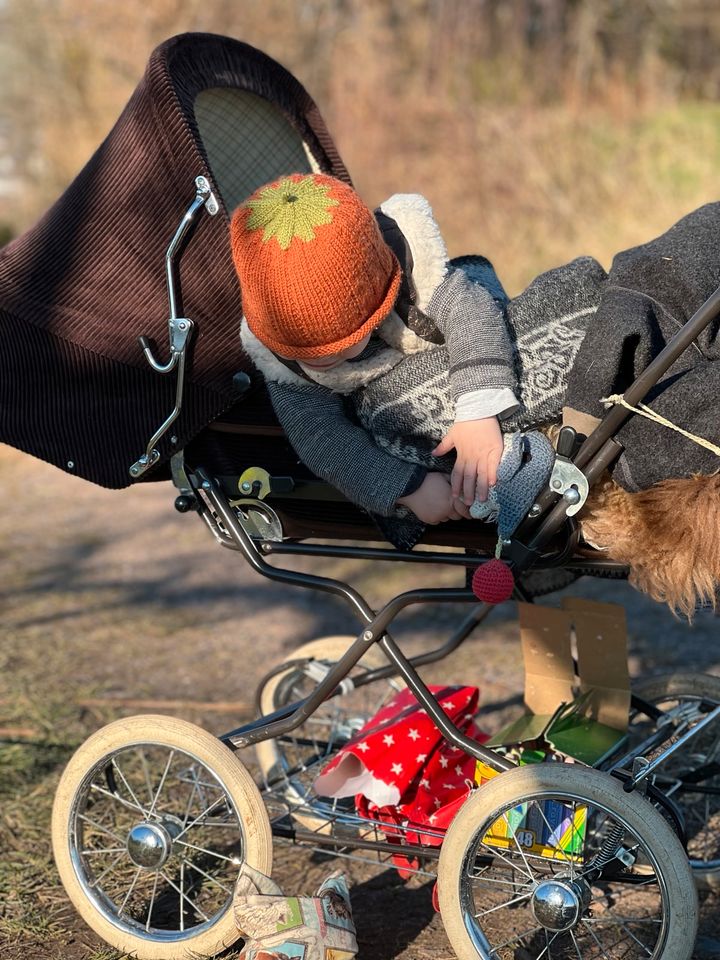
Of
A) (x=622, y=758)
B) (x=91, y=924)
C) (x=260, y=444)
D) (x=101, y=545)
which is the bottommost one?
(x=101, y=545)

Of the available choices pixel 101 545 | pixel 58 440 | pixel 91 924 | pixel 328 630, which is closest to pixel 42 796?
pixel 91 924

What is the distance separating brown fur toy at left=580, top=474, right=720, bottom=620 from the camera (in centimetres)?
193

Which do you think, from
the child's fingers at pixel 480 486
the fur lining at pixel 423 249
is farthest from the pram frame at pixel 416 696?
the fur lining at pixel 423 249

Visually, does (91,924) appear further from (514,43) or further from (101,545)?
(514,43)

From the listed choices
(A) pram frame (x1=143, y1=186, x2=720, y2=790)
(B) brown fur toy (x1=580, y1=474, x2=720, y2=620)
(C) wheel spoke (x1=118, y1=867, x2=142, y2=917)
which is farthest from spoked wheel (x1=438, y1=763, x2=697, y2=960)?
(C) wheel spoke (x1=118, y1=867, x2=142, y2=917)

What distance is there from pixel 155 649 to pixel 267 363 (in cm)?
212

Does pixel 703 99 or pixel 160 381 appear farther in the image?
pixel 703 99

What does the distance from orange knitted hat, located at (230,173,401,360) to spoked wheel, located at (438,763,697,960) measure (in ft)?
2.92

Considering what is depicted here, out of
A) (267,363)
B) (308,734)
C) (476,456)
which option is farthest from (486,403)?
(308,734)

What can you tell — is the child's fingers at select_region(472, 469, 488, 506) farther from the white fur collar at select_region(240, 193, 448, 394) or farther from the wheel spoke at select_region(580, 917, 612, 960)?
the wheel spoke at select_region(580, 917, 612, 960)

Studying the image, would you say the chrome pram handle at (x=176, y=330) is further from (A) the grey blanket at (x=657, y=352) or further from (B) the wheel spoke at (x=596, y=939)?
(B) the wheel spoke at (x=596, y=939)

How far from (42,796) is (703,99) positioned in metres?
9.25

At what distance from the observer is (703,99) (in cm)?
1007

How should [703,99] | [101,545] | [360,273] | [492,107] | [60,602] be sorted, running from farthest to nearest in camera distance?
[703,99], [492,107], [101,545], [60,602], [360,273]
